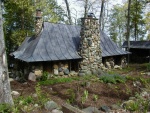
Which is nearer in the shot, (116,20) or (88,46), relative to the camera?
(88,46)

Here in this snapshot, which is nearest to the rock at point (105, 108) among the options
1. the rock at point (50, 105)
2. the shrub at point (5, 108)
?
the rock at point (50, 105)

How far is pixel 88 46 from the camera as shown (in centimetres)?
1395

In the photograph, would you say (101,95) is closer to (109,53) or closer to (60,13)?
(109,53)

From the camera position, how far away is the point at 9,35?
870 inches

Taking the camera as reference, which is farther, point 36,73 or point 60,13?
point 60,13

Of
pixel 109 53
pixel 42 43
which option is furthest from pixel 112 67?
pixel 42 43

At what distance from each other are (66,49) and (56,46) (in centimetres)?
70

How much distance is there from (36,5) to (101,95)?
50.1 ft

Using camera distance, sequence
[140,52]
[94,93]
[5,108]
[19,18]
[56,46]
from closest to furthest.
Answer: [5,108]
[94,93]
[56,46]
[19,18]
[140,52]

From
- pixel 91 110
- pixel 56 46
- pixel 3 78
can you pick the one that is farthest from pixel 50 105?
pixel 56 46

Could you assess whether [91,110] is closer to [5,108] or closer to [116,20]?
[5,108]

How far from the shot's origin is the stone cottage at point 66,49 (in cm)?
1293

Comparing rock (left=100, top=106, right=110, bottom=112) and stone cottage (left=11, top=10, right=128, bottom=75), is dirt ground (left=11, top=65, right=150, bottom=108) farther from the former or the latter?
stone cottage (left=11, top=10, right=128, bottom=75)

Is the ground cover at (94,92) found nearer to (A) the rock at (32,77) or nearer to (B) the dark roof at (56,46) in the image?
(A) the rock at (32,77)
